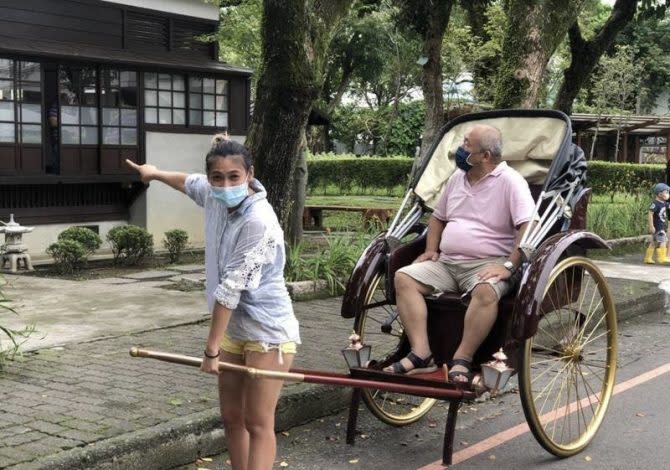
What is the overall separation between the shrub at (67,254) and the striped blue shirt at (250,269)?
8188 mm

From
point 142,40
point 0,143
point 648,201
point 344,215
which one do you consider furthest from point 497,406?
point 344,215

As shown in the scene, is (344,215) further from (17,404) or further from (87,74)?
(17,404)

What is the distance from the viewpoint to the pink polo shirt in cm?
518

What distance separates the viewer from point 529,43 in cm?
1177

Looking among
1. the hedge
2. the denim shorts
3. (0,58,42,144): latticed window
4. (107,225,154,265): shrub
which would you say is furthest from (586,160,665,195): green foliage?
the denim shorts

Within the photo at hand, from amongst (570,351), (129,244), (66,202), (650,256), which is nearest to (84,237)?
(129,244)

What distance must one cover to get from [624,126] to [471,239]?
2949 cm

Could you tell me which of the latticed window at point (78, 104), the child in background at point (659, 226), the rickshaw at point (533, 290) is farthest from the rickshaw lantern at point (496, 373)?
the latticed window at point (78, 104)

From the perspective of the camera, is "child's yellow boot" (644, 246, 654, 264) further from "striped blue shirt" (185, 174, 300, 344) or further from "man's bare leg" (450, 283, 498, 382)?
"striped blue shirt" (185, 174, 300, 344)

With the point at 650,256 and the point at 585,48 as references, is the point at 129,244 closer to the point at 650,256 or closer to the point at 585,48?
the point at 650,256

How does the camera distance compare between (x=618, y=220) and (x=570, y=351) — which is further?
(x=618, y=220)

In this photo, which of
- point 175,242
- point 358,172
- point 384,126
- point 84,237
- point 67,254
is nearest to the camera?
point 67,254

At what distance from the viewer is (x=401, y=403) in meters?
5.91

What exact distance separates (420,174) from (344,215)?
14700 mm
